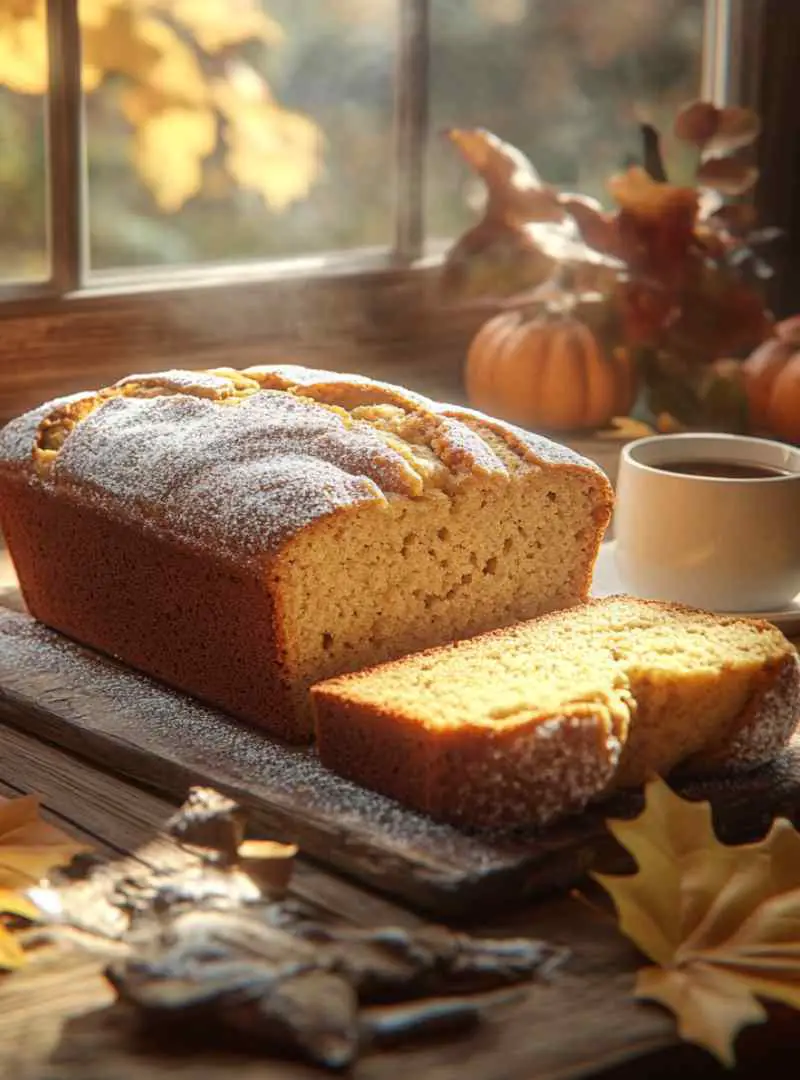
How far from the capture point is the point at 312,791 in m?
1.47

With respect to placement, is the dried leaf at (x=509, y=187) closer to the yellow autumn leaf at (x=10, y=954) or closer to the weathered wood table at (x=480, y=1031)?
the weathered wood table at (x=480, y=1031)

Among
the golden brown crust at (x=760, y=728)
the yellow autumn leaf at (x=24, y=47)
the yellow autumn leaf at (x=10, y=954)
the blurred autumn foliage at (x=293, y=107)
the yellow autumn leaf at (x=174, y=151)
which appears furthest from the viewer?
the yellow autumn leaf at (x=174, y=151)

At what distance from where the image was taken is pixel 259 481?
164 centimetres

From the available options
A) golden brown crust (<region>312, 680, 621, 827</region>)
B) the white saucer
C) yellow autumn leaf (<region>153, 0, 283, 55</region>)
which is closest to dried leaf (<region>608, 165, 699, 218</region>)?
yellow autumn leaf (<region>153, 0, 283, 55</region>)

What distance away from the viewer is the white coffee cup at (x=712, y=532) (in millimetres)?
1953

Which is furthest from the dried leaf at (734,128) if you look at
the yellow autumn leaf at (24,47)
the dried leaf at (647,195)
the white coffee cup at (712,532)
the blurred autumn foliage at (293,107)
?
the yellow autumn leaf at (24,47)

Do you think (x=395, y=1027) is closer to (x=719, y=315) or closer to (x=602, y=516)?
(x=602, y=516)

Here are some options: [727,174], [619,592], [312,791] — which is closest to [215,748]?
[312,791]

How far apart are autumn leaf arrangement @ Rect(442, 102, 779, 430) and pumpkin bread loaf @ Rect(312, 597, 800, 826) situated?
4.20 feet

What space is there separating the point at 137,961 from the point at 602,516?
834mm

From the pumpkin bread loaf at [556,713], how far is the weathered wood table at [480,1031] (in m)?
0.11

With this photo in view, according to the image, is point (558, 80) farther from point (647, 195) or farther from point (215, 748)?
point (215, 748)

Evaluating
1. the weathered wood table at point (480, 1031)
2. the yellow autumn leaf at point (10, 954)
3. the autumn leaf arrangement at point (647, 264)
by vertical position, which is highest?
the autumn leaf arrangement at point (647, 264)

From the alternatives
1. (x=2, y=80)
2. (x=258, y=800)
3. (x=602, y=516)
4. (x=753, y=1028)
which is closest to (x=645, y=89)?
(x=2, y=80)
